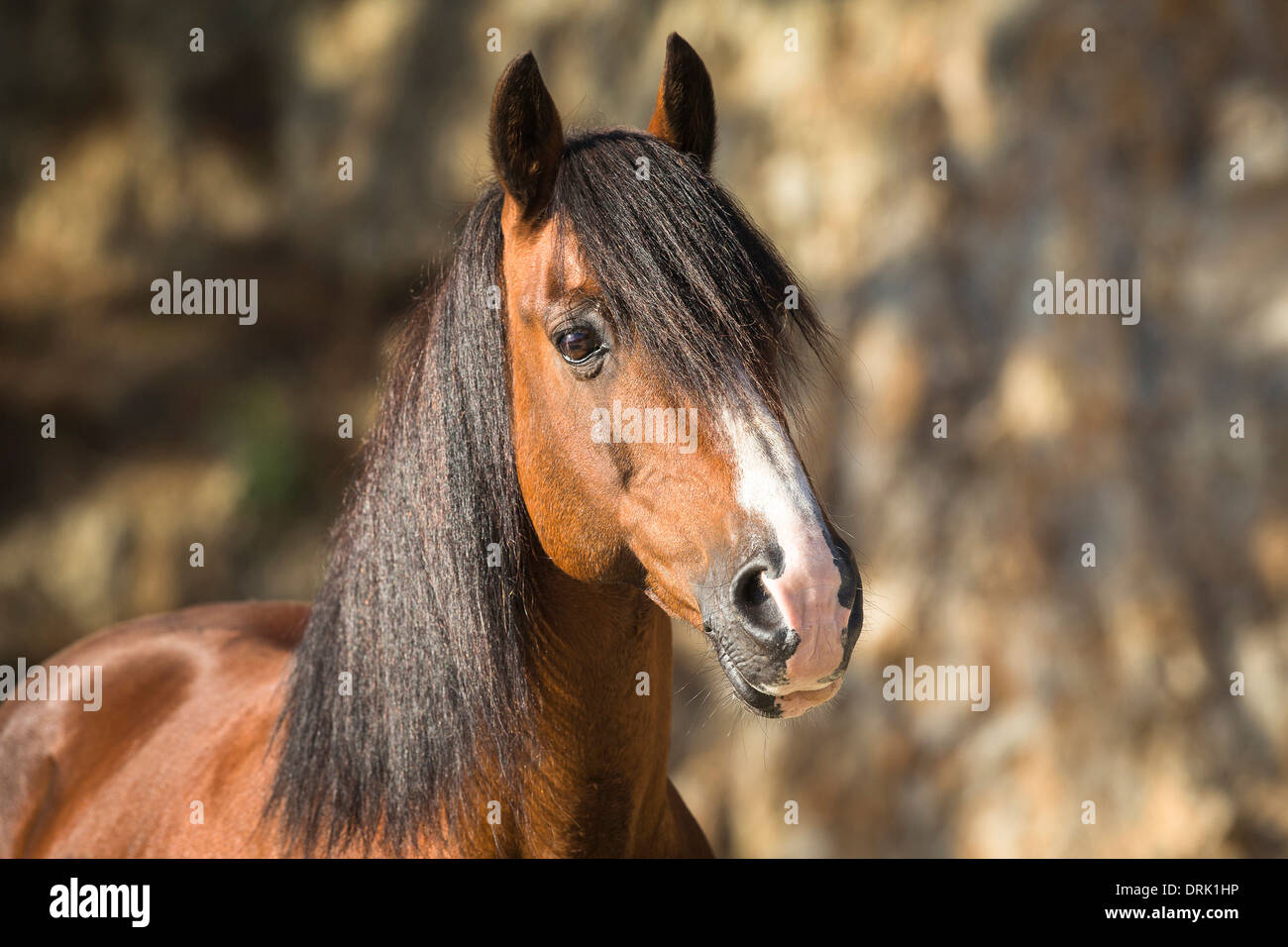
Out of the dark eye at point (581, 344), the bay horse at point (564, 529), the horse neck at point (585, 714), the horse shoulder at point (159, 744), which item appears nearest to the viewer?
the bay horse at point (564, 529)

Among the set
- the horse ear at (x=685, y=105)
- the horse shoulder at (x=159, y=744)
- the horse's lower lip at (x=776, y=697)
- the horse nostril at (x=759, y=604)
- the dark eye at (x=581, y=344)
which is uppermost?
the horse ear at (x=685, y=105)

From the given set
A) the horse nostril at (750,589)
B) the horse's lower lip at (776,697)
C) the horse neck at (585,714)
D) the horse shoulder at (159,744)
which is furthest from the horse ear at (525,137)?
the horse shoulder at (159,744)

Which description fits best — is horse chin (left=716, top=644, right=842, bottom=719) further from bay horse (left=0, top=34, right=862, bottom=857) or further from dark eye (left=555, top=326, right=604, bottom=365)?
dark eye (left=555, top=326, right=604, bottom=365)

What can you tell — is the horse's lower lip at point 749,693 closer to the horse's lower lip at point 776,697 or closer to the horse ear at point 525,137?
the horse's lower lip at point 776,697

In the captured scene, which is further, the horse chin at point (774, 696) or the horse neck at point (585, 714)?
the horse neck at point (585, 714)

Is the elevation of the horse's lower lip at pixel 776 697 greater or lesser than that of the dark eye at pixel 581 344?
lesser

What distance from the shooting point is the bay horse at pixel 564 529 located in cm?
161

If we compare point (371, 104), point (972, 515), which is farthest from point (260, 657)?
point (371, 104)

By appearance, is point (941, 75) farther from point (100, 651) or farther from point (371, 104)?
point (100, 651)

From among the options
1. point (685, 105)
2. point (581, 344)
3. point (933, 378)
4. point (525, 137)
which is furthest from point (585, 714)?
point (933, 378)

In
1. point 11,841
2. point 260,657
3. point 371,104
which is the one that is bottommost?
point 11,841

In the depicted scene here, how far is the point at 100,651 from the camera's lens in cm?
322

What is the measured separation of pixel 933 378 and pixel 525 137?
3.82m
